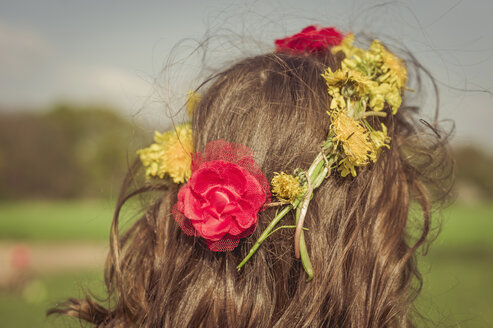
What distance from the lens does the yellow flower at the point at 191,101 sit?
4.91 ft

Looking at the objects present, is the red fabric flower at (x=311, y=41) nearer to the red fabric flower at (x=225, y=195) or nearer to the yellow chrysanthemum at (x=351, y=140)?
the yellow chrysanthemum at (x=351, y=140)

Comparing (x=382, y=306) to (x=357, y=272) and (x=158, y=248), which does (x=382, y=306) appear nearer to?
(x=357, y=272)

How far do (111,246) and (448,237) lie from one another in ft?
54.7

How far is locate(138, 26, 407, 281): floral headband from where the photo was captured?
1.13 m

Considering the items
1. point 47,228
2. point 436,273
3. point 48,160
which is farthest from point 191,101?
point 48,160

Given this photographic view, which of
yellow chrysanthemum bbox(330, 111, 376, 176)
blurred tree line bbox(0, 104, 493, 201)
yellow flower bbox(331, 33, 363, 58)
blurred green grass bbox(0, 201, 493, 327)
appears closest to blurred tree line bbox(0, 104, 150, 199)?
blurred tree line bbox(0, 104, 493, 201)

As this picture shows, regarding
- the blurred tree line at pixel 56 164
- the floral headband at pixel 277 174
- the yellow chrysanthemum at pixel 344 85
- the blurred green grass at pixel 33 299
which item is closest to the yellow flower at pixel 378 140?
the floral headband at pixel 277 174

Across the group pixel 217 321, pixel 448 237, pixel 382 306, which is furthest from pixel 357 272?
pixel 448 237

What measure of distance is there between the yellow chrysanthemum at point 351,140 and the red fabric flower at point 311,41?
1.27 feet

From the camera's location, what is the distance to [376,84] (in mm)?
1339

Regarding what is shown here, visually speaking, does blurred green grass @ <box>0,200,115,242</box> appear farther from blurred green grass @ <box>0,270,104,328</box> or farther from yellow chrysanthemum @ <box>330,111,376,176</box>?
yellow chrysanthemum @ <box>330,111,376,176</box>

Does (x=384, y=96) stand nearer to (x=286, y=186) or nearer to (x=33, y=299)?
(x=286, y=186)

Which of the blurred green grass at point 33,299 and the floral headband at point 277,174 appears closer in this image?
the floral headband at point 277,174

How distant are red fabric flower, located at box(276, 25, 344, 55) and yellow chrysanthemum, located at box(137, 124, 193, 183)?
45 cm
